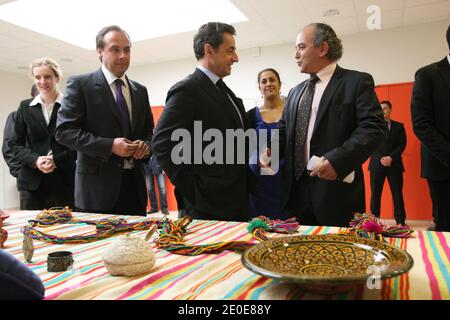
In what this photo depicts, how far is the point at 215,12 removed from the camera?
5371 mm

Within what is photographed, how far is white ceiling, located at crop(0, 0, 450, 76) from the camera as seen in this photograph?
4.95m

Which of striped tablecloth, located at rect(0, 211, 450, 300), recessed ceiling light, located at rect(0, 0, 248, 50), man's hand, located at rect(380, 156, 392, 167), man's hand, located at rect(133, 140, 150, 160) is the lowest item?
striped tablecloth, located at rect(0, 211, 450, 300)

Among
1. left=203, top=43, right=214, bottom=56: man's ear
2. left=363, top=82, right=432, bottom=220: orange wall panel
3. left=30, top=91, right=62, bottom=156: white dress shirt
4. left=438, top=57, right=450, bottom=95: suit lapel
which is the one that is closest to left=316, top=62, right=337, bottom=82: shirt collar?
left=203, top=43, right=214, bottom=56: man's ear

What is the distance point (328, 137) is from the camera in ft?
6.20

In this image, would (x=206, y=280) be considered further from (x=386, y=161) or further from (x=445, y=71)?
(x=386, y=161)

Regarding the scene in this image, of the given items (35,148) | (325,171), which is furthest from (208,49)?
(35,148)

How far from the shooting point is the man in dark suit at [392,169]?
17.6 feet

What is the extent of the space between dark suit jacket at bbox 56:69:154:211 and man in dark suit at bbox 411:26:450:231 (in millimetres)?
1729

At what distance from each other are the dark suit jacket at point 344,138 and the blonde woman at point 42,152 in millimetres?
1677

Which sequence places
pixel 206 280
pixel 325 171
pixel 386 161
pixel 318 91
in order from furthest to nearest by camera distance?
pixel 386 161, pixel 318 91, pixel 325 171, pixel 206 280

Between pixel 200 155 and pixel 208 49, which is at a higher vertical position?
pixel 208 49

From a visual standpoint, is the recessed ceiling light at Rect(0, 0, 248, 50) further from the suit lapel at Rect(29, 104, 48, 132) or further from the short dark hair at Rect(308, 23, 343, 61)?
the short dark hair at Rect(308, 23, 343, 61)

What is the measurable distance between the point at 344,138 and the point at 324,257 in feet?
3.80
